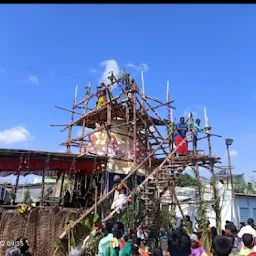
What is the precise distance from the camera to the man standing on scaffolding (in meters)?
12.3

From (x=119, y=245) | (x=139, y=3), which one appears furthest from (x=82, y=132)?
(x=139, y=3)

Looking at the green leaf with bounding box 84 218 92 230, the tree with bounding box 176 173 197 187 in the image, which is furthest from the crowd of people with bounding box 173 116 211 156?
the green leaf with bounding box 84 218 92 230

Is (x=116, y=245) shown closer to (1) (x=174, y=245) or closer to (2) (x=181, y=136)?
(1) (x=174, y=245)

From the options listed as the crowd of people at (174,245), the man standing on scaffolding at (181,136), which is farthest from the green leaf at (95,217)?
the man standing on scaffolding at (181,136)

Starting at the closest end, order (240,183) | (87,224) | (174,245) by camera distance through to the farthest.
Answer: (174,245)
(87,224)
(240,183)

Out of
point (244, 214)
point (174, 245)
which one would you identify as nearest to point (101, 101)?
point (174, 245)

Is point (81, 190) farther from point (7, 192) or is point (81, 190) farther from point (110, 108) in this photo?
point (7, 192)

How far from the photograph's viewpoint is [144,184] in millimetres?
10594

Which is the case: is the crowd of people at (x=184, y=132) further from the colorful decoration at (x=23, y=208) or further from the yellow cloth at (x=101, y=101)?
the colorful decoration at (x=23, y=208)

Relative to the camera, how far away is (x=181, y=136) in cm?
1260

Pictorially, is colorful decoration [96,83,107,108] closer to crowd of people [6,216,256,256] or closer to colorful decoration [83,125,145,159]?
colorful decoration [83,125,145,159]

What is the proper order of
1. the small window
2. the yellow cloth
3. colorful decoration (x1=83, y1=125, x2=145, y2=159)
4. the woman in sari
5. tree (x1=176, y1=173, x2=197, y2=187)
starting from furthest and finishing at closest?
the small window, the yellow cloth, colorful decoration (x1=83, y1=125, x2=145, y2=159), tree (x1=176, y1=173, x2=197, y2=187), the woman in sari

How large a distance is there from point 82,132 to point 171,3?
12416 millimetres

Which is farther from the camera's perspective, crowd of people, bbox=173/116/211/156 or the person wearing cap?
crowd of people, bbox=173/116/211/156
